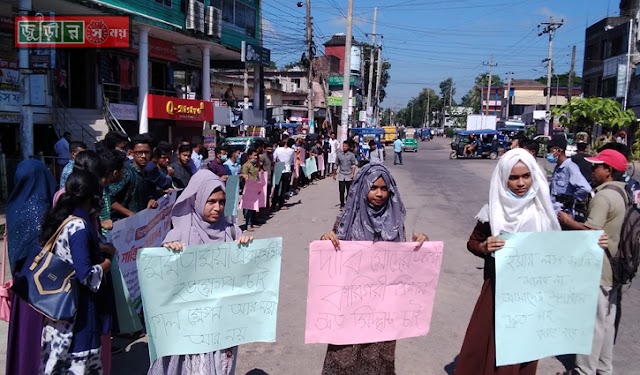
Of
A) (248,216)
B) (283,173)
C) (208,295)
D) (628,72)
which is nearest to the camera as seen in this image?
(208,295)

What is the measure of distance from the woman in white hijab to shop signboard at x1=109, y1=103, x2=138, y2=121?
18541 millimetres

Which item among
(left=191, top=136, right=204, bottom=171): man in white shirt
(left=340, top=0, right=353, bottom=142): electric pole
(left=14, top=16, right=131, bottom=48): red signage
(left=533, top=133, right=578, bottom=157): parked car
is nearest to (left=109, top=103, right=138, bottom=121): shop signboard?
(left=14, top=16, right=131, bottom=48): red signage

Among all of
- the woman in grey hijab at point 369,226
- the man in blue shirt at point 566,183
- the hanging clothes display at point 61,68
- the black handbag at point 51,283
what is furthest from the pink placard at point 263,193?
the hanging clothes display at point 61,68

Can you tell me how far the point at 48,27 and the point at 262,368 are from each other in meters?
12.7

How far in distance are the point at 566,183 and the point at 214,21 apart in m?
20.3

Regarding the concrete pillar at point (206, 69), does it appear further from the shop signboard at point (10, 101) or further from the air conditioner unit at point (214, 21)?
the shop signboard at point (10, 101)

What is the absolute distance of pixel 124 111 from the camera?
67.3 feet

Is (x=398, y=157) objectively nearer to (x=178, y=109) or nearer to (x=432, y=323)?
(x=178, y=109)

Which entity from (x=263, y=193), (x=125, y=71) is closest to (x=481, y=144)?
(x=125, y=71)

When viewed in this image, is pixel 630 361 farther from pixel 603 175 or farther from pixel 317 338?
pixel 317 338

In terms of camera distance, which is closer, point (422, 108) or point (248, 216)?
point (248, 216)

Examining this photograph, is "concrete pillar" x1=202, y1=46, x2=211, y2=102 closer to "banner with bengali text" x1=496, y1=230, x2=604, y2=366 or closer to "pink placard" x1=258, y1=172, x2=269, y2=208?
"pink placard" x1=258, y1=172, x2=269, y2=208

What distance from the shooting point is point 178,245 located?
299cm

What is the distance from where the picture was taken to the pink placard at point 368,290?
3.25 m
